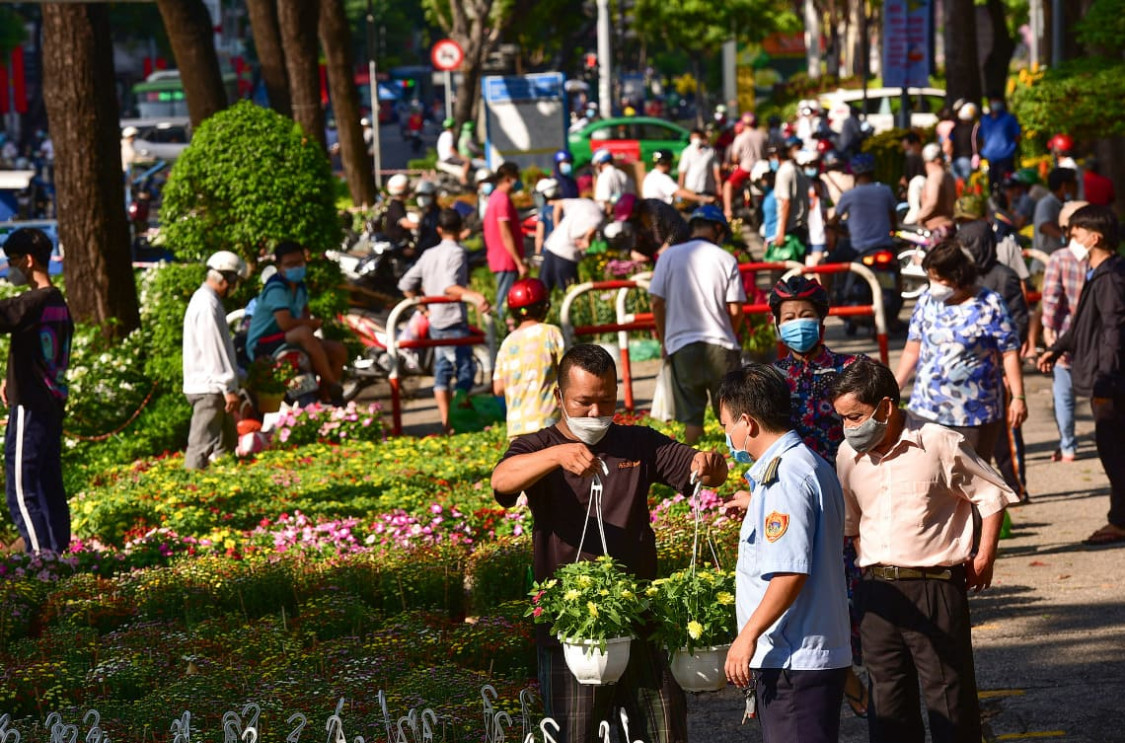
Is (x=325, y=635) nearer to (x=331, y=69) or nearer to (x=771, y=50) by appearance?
(x=331, y=69)

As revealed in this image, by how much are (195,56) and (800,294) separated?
11833 mm

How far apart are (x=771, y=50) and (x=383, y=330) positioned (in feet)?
266

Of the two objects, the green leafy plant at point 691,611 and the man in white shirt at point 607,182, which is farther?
the man in white shirt at point 607,182

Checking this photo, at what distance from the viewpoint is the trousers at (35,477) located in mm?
9750

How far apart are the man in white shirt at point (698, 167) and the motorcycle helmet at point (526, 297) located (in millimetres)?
17975

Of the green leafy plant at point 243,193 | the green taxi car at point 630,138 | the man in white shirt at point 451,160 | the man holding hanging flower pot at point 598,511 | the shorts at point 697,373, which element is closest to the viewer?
the man holding hanging flower pot at point 598,511

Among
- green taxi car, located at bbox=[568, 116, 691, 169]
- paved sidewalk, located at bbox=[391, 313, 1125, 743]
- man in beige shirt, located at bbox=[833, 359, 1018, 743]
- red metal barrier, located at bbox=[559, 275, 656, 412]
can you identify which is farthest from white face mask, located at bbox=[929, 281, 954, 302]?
green taxi car, located at bbox=[568, 116, 691, 169]

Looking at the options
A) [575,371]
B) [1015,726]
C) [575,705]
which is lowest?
[1015,726]

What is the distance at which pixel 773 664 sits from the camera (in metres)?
5.05

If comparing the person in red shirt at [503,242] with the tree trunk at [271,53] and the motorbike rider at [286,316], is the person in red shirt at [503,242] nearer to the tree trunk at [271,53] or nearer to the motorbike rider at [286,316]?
the motorbike rider at [286,316]

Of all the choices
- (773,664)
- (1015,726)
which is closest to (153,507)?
(1015,726)

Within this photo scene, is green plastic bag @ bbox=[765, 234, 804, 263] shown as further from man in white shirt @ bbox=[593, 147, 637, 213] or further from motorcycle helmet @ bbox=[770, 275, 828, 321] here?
motorcycle helmet @ bbox=[770, 275, 828, 321]

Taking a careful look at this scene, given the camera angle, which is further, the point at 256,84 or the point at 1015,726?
the point at 256,84

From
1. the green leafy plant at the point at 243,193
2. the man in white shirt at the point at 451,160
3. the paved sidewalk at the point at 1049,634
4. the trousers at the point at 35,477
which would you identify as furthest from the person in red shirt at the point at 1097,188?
the man in white shirt at the point at 451,160
